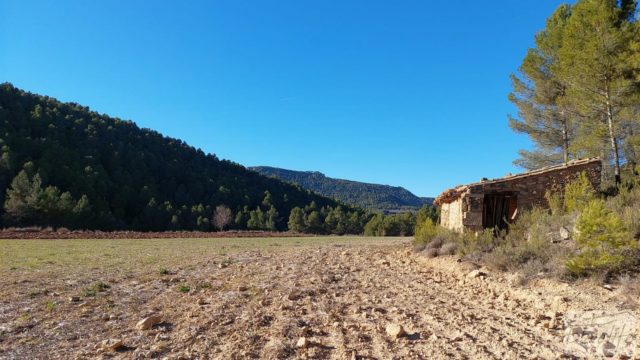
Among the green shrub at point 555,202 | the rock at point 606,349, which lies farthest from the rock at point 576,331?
the green shrub at point 555,202

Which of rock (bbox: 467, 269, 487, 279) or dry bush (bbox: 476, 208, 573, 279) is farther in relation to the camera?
rock (bbox: 467, 269, 487, 279)

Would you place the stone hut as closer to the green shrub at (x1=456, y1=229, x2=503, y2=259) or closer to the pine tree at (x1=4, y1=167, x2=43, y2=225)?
the green shrub at (x1=456, y1=229, x2=503, y2=259)

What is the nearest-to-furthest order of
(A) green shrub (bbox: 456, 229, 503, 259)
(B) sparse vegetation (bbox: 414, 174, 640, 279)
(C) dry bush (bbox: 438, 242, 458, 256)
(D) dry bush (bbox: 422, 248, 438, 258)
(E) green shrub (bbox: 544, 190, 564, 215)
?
1. (B) sparse vegetation (bbox: 414, 174, 640, 279)
2. (A) green shrub (bbox: 456, 229, 503, 259)
3. (E) green shrub (bbox: 544, 190, 564, 215)
4. (C) dry bush (bbox: 438, 242, 458, 256)
5. (D) dry bush (bbox: 422, 248, 438, 258)

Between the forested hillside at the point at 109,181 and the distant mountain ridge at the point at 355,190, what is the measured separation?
50.0 m

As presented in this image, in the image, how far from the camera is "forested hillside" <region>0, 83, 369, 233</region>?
157 ft

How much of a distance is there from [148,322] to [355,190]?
6020 inches

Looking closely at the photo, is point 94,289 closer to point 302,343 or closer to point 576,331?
point 302,343

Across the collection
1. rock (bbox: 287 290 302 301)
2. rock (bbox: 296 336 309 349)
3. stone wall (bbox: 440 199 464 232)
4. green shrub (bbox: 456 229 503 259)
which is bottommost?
rock (bbox: 296 336 309 349)

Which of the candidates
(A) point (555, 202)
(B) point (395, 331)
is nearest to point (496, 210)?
(A) point (555, 202)

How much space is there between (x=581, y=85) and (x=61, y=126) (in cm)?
8488

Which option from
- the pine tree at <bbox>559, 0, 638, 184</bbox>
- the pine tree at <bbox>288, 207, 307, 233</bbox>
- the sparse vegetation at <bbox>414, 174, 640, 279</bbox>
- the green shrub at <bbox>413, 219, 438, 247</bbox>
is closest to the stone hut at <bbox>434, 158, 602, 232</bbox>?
the sparse vegetation at <bbox>414, 174, 640, 279</bbox>

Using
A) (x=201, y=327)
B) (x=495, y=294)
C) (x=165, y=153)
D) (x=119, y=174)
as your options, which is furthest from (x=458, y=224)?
(x=165, y=153)

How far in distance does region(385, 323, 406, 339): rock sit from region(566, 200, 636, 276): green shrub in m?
3.72

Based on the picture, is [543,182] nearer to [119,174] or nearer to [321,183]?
[119,174]
